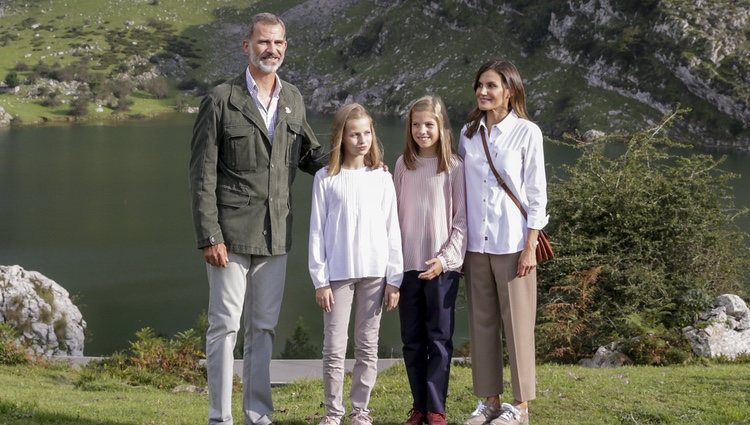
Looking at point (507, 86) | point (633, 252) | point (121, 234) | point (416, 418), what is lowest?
point (121, 234)

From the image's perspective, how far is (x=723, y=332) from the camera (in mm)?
10273

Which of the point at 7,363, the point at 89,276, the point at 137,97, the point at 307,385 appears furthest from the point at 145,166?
the point at 137,97

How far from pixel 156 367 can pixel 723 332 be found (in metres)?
8.39

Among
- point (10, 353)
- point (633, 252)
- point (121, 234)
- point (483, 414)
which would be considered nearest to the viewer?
point (483, 414)

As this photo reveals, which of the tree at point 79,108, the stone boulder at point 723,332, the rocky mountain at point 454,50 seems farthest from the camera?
the tree at point 79,108

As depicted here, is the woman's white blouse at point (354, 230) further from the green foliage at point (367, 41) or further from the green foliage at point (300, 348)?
the green foliage at point (367, 41)

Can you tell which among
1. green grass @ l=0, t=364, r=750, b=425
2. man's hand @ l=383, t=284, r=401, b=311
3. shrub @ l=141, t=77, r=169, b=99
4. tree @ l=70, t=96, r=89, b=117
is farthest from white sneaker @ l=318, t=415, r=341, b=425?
shrub @ l=141, t=77, r=169, b=99

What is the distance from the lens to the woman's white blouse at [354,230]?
18.0ft

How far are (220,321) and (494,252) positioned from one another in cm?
188

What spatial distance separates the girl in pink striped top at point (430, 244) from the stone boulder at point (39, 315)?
14583 millimetres

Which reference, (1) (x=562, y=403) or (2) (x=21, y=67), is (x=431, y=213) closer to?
(1) (x=562, y=403)

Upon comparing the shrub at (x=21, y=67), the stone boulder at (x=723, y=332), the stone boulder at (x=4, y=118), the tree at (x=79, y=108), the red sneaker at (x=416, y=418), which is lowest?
the stone boulder at (x=723, y=332)

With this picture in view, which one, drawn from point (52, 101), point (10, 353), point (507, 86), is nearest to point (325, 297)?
point (507, 86)

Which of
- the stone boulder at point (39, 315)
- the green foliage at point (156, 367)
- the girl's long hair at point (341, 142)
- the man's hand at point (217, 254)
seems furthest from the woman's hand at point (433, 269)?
the stone boulder at point (39, 315)
